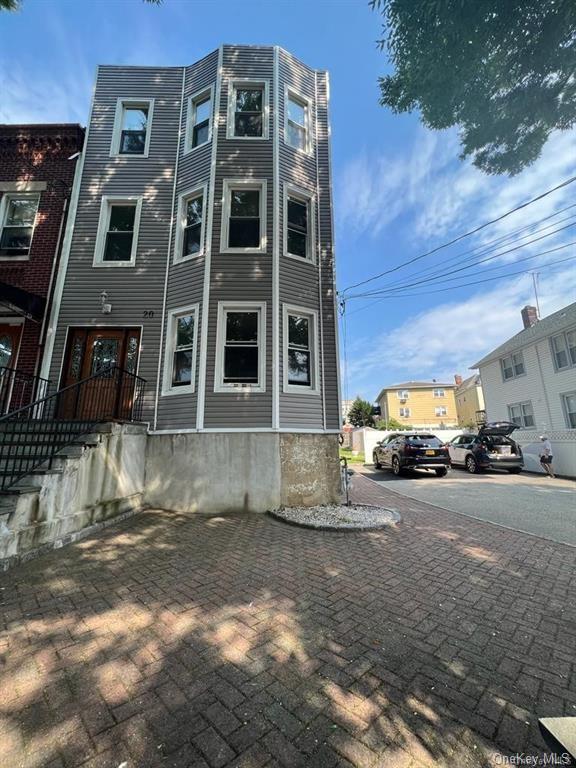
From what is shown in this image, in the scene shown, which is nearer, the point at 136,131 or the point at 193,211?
the point at 193,211

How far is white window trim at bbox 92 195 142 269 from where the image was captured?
28.9 feet

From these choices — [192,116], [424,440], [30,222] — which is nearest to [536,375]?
[424,440]

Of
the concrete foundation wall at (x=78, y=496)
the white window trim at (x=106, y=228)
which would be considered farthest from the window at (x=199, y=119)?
the concrete foundation wall at (x=78, y=496)

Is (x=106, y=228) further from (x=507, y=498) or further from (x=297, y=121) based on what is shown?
(x=507, y=498)

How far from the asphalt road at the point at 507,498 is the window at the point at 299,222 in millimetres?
7373

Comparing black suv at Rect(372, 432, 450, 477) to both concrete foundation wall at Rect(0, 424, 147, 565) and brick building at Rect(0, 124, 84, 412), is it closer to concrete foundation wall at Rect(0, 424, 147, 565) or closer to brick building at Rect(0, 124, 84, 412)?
concrete foundation wall at Rect(0, 424, 147, 565)

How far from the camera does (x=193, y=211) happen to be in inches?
363

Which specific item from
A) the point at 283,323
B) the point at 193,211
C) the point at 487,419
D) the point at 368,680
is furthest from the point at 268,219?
the point at 487,419

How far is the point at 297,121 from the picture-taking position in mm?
10000

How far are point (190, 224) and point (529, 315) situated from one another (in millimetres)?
22875

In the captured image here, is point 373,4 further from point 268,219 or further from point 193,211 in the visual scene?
point 193,211

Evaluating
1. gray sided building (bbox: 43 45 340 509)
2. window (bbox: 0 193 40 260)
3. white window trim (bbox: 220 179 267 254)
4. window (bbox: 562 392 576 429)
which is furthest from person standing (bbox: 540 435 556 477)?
window (bbox: 0 193 40 260)

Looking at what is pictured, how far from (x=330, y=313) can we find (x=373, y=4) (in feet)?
21.1

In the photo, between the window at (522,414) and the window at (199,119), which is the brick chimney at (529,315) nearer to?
the window at (522,414)
